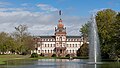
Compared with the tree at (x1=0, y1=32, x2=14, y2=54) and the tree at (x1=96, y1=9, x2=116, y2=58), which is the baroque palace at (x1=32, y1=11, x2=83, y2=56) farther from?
the tree at (x1=96, y1=9, x2=116, y2=58)

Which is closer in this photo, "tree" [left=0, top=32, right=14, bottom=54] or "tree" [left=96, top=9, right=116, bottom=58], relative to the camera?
"tree" [left=96, top=9, right=116, bottom=58]

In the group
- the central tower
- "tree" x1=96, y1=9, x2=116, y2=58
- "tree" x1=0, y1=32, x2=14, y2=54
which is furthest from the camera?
the central tower

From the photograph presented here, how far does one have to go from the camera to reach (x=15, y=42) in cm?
10362

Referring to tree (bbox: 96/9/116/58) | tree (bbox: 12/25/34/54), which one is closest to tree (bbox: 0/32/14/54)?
tree (bbox: 12/25/34/54)

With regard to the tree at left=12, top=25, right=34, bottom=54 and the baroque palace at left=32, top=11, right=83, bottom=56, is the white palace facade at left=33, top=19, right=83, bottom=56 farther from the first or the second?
the tree at left=12, top=25, right=34, bottom=54

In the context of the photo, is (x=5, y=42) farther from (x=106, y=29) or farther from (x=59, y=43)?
(x=59, y=43)

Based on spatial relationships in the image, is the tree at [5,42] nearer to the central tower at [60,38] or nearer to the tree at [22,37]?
the tree at [22,37]

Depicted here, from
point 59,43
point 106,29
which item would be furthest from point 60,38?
point 106,29

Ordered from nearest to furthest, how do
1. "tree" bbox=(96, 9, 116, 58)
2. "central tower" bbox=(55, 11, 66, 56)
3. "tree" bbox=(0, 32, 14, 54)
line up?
"tree" bbox=(96, 9, 116, 58) → "tree" bbox=(0, 32, 14, 54) → "central tower" bbox=(55, 11, 66, 56)

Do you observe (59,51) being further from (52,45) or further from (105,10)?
(105,10)

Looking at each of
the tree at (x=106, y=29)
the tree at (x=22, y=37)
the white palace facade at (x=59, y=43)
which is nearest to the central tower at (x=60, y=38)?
the white palace facade at (x=59, y=43)

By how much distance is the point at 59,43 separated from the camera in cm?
16325

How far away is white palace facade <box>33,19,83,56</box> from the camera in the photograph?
162 metres

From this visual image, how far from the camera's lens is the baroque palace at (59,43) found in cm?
16238
